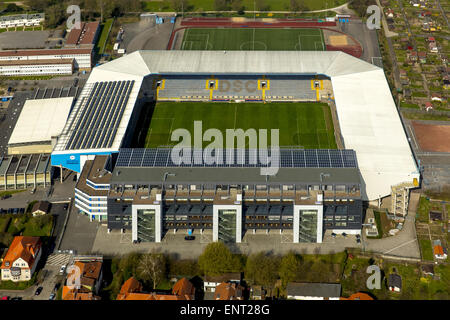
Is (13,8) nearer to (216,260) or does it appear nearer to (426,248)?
(216,260)

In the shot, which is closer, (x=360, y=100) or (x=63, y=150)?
(x=63, y=150)

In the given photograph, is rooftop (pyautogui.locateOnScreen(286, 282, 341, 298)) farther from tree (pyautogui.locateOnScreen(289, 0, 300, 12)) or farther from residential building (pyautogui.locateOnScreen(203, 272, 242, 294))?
tree (pyautogui.locateOnScreen(289, 0, 300, 12))

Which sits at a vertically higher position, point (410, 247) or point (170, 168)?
point (170, 168)

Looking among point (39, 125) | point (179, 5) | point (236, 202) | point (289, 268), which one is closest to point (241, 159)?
point (236, 202)

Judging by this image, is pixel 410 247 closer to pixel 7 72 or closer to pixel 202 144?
pixel 202 144

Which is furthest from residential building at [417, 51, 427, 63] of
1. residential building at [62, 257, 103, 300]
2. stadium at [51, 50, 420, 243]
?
residential building at [62, 257, 103, 300]

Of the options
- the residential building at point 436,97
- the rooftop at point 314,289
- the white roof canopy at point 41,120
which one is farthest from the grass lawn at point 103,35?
the rooftop at point 314,289

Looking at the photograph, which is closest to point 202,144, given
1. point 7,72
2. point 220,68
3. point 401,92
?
point 220,68
